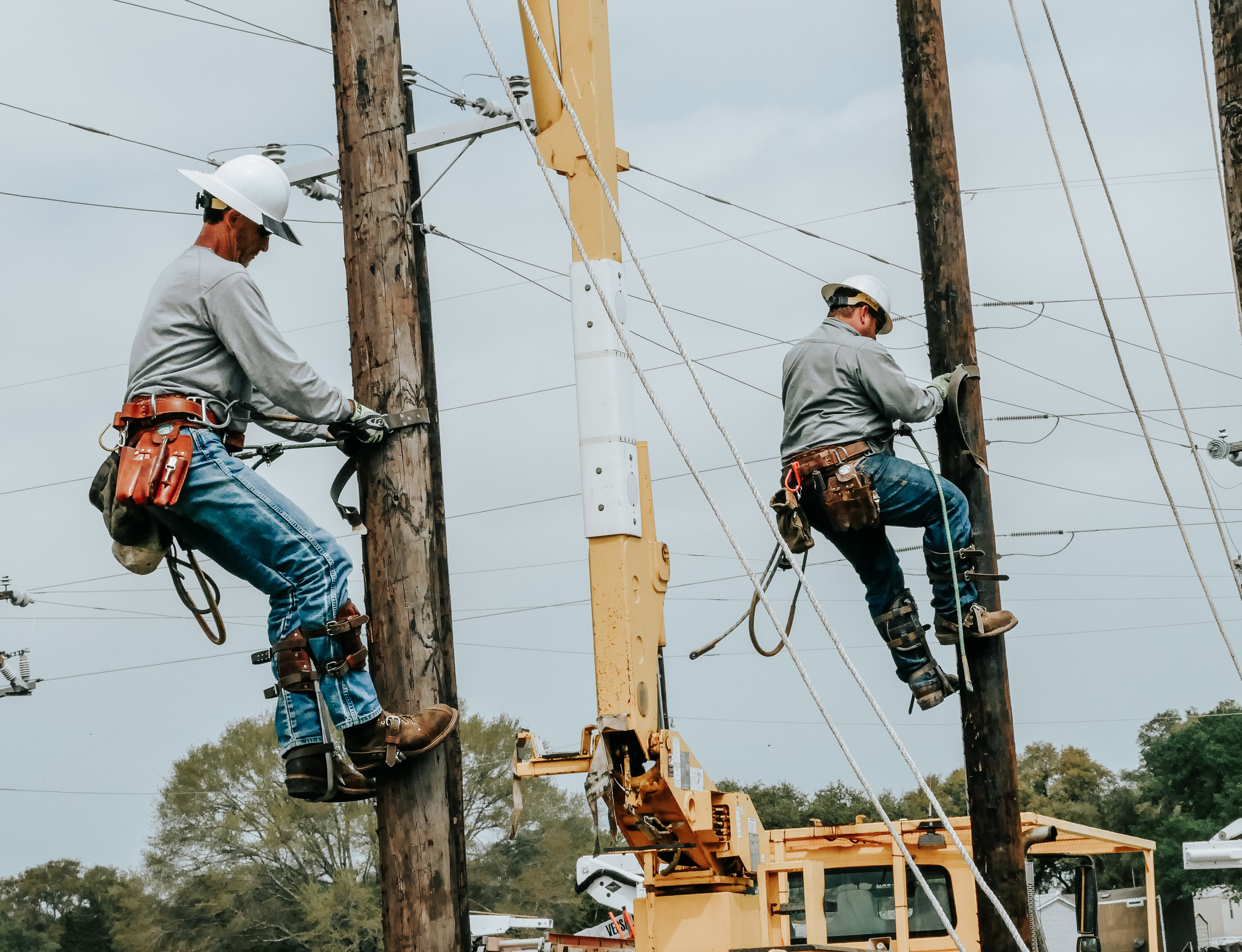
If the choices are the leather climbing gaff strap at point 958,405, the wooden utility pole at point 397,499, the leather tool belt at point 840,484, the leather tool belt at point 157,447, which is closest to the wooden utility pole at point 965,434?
the leather climbing gaff strap at point 958,405

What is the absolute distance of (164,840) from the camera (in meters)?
47.3

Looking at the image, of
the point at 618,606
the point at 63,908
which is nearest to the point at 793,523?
the point at 618,606

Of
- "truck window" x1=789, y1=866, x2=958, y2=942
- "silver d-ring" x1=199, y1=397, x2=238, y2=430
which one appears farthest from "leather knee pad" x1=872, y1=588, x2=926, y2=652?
"silver d-ring" x1=199, y1=397, x2=238, y2=430

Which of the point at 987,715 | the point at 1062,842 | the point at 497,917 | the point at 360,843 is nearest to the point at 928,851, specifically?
the point at 1062,842

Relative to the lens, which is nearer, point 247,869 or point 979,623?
point 979,623

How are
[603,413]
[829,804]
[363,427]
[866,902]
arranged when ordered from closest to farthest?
[363,427], [603,413], [866,902], [829,804]

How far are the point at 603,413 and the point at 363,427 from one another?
1180mm

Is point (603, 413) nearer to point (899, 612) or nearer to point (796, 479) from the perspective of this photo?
point (796, 479)

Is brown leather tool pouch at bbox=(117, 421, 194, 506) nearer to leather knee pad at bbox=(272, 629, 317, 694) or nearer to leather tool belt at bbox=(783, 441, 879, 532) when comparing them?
leather knee pad at bbox=(272, 629, 317, 694)

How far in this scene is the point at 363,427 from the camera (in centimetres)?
446

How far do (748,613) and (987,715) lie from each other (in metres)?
1.21

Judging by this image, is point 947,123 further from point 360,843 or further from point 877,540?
point 360,843

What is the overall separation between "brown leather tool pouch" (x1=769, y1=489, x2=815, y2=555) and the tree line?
36553 millimetres

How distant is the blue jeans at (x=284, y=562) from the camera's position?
428cm
